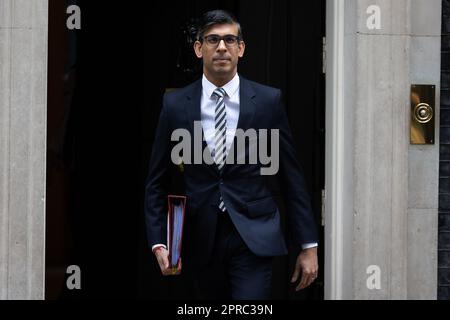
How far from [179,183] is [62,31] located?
5.17 ft

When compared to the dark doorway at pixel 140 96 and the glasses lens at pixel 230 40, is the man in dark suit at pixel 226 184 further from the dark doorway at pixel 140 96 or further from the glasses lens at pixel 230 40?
the dark doorway at pixel 140 96

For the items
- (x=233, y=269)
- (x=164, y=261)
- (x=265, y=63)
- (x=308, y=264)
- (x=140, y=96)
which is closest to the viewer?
(x=233, y=269)

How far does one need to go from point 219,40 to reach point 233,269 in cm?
155

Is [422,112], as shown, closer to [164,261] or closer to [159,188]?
[159,188]

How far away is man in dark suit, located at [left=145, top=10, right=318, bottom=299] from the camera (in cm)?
648

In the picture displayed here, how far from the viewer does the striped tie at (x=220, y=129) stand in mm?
6578

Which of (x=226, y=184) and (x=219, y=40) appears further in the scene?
(x=219, y=40)

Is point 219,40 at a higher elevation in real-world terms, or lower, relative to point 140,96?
higher

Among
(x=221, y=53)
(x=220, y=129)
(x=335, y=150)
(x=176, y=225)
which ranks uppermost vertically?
(x=221, y=53)

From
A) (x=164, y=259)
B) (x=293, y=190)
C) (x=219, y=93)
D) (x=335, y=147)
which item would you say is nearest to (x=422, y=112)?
(x=335, y=147)

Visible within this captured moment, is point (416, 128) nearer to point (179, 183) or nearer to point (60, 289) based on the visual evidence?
point (179, 183)

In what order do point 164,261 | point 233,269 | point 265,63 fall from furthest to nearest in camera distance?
point 265,63
point 164,261
point 233,269

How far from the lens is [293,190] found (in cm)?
668

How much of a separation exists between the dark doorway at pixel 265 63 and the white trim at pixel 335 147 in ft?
2.93
